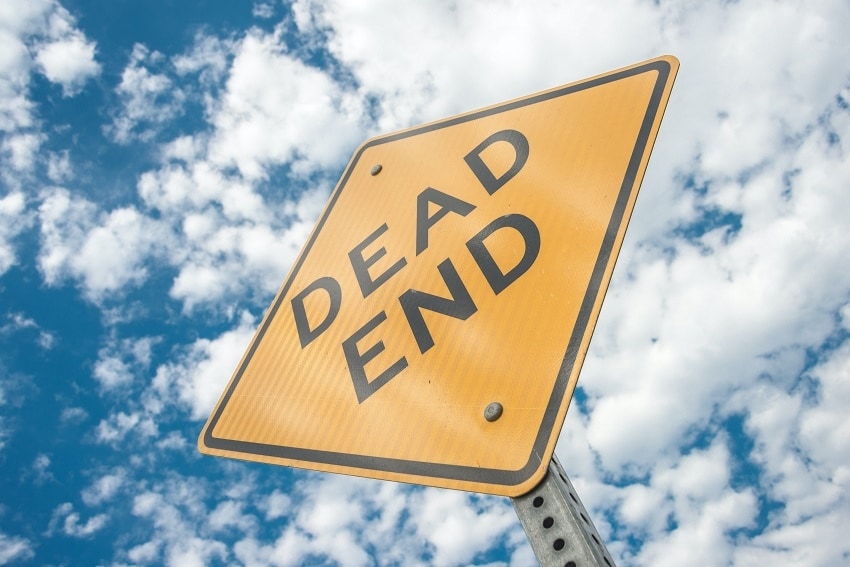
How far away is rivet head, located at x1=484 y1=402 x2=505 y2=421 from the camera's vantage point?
1.31 m

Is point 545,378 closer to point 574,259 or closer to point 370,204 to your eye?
point 574,259

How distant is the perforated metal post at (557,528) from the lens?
1.16 metres

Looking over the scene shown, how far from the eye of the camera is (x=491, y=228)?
1.68 meters

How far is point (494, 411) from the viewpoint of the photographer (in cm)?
132

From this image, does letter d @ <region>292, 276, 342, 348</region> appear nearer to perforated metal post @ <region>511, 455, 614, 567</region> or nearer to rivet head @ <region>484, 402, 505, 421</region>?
rivet head @ <region>484, 402, 505, 421</region>

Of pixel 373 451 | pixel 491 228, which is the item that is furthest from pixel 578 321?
pixel 373 451

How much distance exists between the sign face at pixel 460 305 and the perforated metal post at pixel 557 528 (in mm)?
50

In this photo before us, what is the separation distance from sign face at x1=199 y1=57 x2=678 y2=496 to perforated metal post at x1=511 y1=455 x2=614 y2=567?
5 centimetres

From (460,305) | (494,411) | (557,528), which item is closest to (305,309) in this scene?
(460,305)

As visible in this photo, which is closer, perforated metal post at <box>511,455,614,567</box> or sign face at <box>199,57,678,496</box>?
perforated metal post at <box>511,455,614,567</box>

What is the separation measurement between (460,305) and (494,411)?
35 cm

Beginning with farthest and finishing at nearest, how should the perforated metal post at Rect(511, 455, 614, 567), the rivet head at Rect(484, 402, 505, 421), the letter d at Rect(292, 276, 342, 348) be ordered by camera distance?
the letter d at Rect(292, 276, 342, 348) < the rivet head at Rect(484, 402, 505, 421) < the perforated metal post at Rect(511, 455, 614, 567)

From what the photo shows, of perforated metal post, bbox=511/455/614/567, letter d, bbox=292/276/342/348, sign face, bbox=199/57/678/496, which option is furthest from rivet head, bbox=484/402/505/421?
letter d, bbox=292/276/342/348

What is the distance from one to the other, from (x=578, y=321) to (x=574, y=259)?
0.62ft
